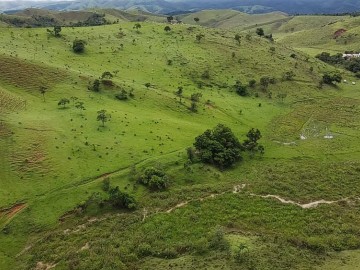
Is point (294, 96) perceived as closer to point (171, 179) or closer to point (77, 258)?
point (171, 179)

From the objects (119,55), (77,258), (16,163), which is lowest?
(77,258)

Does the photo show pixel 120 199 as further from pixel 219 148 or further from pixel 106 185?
pixel 219 148

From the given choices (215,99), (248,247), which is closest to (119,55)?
(215,99)

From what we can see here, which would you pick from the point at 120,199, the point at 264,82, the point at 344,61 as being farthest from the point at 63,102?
the point at 344,61

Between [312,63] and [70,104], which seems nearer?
[70,104]

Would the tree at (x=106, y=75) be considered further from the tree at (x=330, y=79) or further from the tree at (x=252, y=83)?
the tree at (x=330, y=79)

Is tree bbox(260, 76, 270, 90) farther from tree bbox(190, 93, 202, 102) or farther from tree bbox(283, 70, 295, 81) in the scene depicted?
tree bbox(190, 93, 202, 102)
